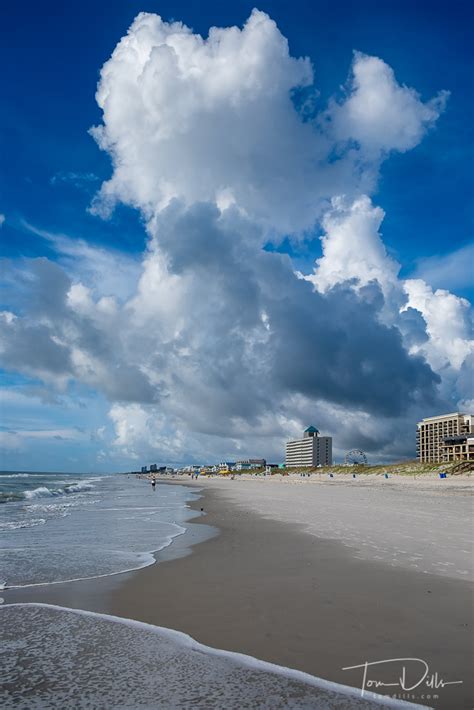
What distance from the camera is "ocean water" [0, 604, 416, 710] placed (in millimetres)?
5266

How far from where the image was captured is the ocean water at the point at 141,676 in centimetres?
527

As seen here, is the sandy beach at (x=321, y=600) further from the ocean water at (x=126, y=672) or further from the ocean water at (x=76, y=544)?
the ocean water at (x=76, y=544)

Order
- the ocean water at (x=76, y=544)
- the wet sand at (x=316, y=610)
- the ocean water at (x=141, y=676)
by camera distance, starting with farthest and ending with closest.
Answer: the ocean water at (x=76, y=544)
the wet sand at (x=316, y=610)
the ocean water at (x=141, y=676)

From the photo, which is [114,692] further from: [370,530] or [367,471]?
[367,471]

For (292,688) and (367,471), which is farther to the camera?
(367,471)

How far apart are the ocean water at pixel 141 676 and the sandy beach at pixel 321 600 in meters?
0.36

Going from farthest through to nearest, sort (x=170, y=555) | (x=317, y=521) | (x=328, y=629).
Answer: (x=317, y=521) → (x=170, y=555) → (x=328, y=629)

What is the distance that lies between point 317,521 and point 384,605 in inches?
564

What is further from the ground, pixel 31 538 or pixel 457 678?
pixel 457 678

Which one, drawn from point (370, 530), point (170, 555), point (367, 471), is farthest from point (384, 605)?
point (367, 471)

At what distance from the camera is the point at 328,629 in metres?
7.35

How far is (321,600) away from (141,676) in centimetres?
412

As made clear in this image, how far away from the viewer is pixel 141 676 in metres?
5.94

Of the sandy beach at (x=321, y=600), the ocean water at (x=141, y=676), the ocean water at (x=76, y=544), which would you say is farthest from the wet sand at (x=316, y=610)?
the ocean water at (x=76, y=544)
